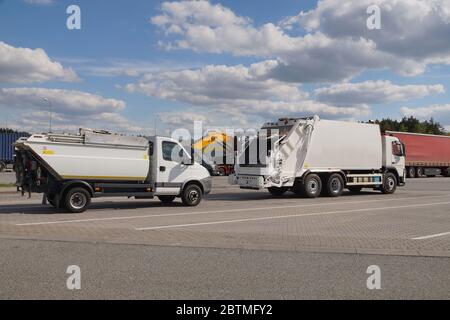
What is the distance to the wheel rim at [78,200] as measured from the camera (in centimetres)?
1318

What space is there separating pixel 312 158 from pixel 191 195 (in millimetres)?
5955

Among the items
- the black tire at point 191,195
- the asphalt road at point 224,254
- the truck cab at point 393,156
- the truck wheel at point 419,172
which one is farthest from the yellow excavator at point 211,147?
the asphalt road at point 224,254

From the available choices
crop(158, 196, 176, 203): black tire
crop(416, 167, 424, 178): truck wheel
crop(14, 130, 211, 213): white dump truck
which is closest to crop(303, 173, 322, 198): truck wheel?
crop(14, 130, 211, 213): white dump truck

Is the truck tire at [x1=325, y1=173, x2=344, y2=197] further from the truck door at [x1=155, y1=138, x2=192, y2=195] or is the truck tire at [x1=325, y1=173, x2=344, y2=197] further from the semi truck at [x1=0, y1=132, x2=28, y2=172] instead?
the semi truck at [x1=0, y1=132, x2=28, y2=172]

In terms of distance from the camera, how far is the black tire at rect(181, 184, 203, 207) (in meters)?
15.4

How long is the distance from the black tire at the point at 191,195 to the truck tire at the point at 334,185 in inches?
247

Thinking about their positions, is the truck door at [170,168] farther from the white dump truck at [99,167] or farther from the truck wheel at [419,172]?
the truck wheel at [419,172]

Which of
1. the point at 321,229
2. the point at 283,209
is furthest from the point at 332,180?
the point at 321,229

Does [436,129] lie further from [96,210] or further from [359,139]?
[96,210]

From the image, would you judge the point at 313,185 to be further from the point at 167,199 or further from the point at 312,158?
the point at 167,199

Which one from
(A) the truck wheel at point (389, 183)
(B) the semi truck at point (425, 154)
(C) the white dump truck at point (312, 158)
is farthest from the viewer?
(B) the semi truck at point (425, 154)

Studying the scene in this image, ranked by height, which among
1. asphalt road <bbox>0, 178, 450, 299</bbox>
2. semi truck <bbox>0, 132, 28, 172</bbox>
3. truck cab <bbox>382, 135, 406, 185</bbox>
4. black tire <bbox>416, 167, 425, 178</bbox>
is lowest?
asphalt road <bbox>0, 178, 450, 299</bbox>
